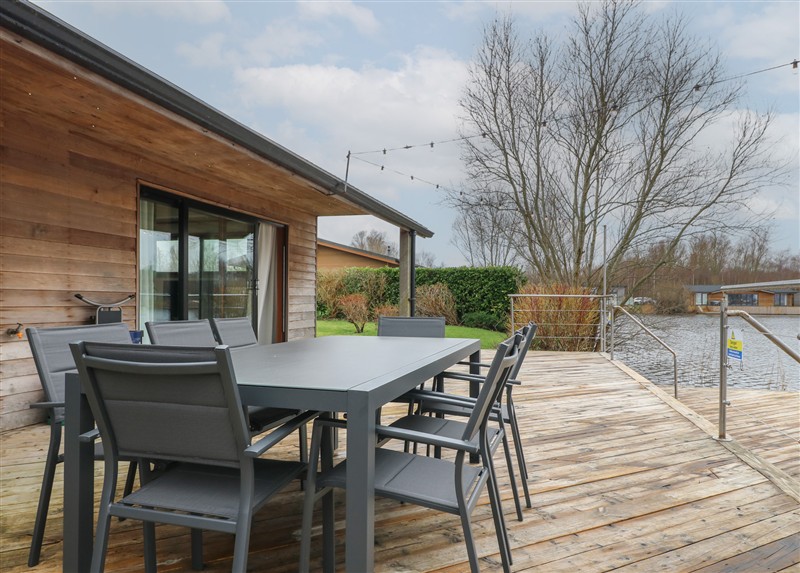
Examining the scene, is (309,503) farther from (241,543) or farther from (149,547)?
(149,547)

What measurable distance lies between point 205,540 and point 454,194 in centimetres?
1053

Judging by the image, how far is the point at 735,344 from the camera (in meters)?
3.36

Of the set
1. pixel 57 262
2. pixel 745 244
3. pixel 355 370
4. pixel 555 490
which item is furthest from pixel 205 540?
pixel 745 244

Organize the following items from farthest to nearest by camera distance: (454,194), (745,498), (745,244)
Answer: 1. (454,194)
2. (745,244)
3. (745,498)

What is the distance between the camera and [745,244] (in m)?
9.07

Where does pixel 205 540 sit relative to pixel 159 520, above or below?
below

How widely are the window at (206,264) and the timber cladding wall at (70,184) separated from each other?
0.88 feet

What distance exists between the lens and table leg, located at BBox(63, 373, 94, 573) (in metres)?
1.56

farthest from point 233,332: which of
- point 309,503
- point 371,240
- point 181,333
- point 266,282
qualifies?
point 371,240

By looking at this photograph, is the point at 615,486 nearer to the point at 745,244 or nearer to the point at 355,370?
the point at 355,370

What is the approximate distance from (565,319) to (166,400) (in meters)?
8.06

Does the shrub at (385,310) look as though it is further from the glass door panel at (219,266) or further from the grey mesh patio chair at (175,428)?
the grey mesh patio chair at (175,428)

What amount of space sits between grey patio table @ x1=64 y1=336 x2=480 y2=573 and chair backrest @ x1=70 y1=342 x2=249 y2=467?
0.61 feet

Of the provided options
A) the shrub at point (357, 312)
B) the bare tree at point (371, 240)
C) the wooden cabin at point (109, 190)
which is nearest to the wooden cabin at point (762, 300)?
the wooden cabin at point (109, 190)
